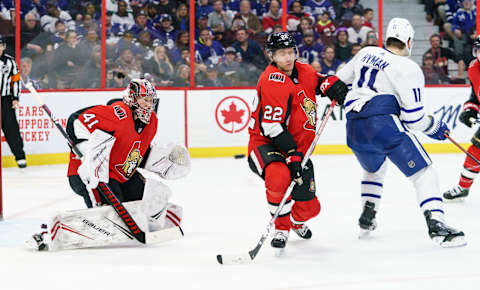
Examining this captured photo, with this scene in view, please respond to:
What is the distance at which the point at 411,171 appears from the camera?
362 cm

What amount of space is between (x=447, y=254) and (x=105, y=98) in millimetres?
5023

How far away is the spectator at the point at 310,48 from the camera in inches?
335

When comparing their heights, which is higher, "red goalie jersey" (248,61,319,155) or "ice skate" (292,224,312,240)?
"red goalie jersey" (248,61,319,155)

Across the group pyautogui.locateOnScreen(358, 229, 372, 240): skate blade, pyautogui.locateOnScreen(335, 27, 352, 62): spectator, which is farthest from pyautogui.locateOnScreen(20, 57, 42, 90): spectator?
pyautogui.locateOnScreen(358, 229, 372, 240): skate blade

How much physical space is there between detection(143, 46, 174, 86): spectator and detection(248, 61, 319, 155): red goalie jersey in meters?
4.59

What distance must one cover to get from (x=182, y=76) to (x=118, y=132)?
4614mm

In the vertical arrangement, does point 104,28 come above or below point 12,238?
above

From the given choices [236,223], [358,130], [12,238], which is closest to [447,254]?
[358,130]

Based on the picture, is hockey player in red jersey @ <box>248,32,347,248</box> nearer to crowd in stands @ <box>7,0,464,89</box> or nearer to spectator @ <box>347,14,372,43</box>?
crowd in stands @ <box>7,0,464,89</box>

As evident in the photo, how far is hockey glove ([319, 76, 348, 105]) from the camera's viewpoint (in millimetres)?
3549

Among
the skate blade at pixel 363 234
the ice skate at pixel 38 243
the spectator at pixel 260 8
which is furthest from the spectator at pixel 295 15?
the ice skate at pixel 38 243

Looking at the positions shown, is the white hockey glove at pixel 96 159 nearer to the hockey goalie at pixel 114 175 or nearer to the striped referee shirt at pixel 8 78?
the hockey goalie at pixel 114 175

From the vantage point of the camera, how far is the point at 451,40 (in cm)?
862

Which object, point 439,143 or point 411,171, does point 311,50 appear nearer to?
point 439,143
